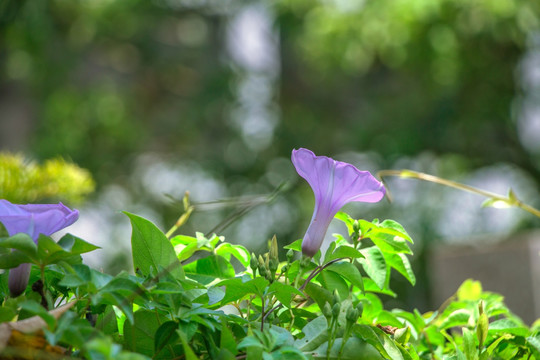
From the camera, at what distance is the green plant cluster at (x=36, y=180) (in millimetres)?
651

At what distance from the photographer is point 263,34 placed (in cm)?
411

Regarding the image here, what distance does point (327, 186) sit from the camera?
1.28 ft

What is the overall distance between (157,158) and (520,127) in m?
2.28

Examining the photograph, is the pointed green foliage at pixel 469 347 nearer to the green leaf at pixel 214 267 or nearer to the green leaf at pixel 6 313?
the green leaf at pixel 214 267

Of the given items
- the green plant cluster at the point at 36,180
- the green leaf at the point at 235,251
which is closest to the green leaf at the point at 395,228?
the green leaf at the point at 235,251

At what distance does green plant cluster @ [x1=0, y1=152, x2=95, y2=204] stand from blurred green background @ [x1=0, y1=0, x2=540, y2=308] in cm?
151

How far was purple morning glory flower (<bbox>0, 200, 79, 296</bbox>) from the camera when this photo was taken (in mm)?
304

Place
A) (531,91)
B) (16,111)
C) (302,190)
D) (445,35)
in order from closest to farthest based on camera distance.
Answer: (445,35) < (531,91) < (302,190) < (16,111)

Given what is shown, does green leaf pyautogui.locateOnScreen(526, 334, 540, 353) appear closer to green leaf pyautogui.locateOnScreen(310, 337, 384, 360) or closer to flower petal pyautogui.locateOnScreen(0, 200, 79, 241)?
green leaf pyautogui.locateOnScreen(310, 337, 384, 360)

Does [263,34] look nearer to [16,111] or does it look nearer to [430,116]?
[430,116]

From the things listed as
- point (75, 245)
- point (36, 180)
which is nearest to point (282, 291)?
point (75, 245)

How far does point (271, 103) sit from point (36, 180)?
3462mm

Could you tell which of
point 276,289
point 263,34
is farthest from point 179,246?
point 263,34

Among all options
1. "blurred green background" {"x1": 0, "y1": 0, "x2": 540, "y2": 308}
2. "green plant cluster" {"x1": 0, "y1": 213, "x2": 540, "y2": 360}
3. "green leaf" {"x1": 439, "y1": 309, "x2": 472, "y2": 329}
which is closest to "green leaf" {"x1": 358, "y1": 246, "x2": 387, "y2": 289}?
"green plant cluster" {"x1": 0, "y1": 213, "x2": 540, "y2": 360}
